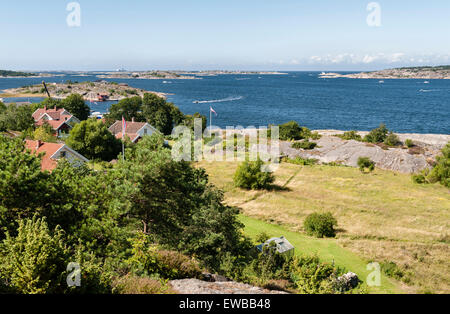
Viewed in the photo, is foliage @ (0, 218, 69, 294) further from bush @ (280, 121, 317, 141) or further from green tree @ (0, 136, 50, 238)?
bush @ (280, 121, 317, 141)

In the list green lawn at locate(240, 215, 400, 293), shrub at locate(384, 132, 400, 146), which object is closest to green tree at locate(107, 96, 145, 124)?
green lawn at locate(240, 215, 400, 293)

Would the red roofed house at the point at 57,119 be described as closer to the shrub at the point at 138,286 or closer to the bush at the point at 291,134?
the bush at the point at 291,134

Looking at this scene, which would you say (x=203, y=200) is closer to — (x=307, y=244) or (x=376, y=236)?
(x=307, y=244)

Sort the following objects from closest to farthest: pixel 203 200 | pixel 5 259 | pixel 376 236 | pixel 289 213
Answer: pixel 5 259 → pixel 203 200 → pixel 376 236 → pixel 289 213

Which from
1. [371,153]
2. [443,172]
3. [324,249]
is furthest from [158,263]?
[371,153]

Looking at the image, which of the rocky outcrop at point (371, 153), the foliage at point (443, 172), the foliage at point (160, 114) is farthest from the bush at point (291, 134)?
the foliage at point (443, 172)
